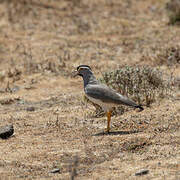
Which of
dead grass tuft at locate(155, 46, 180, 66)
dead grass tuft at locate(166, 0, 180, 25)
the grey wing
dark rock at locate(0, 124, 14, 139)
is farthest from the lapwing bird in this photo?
dead grass tuft at locate(166, 0, 180, 25)

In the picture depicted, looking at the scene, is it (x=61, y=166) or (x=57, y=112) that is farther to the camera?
(x=57, y=112)

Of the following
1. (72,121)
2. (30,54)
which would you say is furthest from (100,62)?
(72,121)

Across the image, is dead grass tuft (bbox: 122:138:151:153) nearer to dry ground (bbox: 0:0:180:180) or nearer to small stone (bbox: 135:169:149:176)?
dry ground (bbox: 0:0:180:180)

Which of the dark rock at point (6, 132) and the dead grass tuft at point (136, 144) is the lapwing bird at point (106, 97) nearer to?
the dead grass tuft at point (136, 144)

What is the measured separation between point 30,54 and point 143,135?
20.8ft

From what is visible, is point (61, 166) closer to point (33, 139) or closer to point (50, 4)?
point (33, 139)

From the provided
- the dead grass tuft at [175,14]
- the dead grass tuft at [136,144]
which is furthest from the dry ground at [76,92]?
the dead grass tuft at [175,14]

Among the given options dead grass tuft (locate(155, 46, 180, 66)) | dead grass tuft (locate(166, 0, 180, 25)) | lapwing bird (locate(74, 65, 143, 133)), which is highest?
dead grass tuft (locate(166, 0, 180, 25))

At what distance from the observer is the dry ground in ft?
20.1

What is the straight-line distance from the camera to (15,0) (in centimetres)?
1831

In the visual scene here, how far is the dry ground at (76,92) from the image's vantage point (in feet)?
20.1

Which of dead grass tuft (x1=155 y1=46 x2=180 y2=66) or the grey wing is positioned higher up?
dead grass tuft (x1=155 y1=46 x2=180 y2=66)

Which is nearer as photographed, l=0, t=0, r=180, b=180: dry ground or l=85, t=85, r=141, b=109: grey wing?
l=0, t=0, r=180, b=180: dry ground

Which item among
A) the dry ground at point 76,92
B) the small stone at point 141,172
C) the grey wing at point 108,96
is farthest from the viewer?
the grey wing at point 108,96
